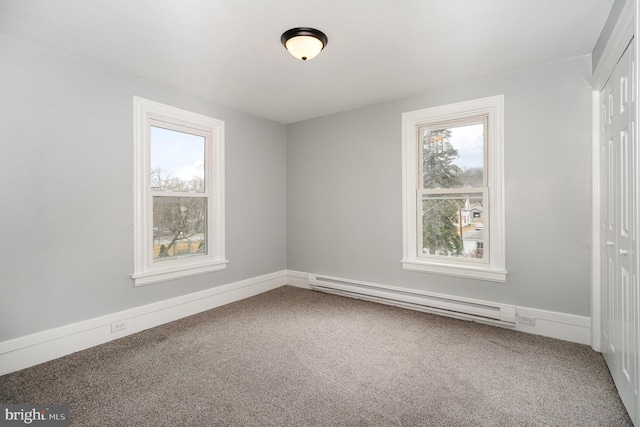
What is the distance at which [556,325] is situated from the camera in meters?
2.89

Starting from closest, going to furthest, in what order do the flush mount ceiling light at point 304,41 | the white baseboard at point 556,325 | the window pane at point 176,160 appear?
the flush mount ceiling light at point 304,41, the white baseboard at point 556,325, the window pane at point 176,160

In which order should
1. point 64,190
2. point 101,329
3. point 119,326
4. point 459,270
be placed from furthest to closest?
point 459,270 < point 119,326 < point 101,329 < point 64,190

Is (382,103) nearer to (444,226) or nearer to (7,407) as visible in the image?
(444,226)

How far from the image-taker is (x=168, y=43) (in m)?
2.54

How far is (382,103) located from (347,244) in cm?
195

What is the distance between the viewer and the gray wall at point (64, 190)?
2404 millimetres

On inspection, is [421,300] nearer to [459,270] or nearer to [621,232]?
[459,270]

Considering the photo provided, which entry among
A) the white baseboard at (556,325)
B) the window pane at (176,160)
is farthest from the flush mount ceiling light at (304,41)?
the white baseboard at (556,325)

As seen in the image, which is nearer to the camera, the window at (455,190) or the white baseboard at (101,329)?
the white baseboard at (101,329)

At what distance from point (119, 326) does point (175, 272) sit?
0.73 metres

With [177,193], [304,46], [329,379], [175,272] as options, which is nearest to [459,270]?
[329,379]

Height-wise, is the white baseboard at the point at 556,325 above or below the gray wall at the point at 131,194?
below

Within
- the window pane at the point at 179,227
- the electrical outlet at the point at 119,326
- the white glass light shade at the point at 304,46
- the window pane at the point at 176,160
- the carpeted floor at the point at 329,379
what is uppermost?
the white glass light shade at the point at 304,46

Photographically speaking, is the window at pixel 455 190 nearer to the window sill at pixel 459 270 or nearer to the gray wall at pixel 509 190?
the window sill at pixel 459 270
